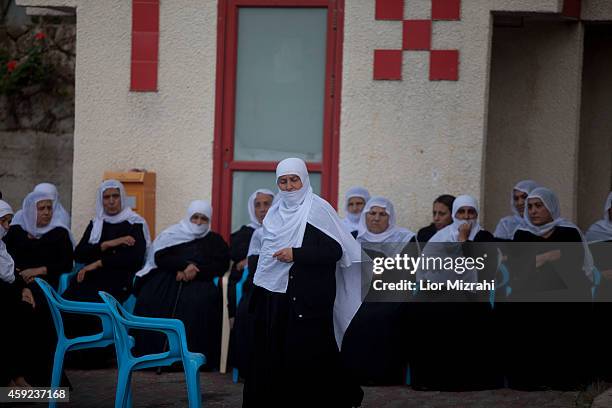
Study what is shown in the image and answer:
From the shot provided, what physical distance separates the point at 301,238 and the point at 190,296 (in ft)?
7.45

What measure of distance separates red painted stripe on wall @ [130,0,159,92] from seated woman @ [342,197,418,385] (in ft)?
7.08

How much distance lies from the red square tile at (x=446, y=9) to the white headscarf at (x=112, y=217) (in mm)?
2729

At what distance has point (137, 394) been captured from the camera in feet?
22.9

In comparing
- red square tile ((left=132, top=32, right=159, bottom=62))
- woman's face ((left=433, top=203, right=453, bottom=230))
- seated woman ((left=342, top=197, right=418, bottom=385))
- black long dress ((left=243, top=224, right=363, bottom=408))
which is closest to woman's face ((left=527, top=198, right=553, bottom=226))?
woman's face ((left=433, top=203, right=453, bottom=230))

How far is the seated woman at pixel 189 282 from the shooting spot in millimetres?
8047

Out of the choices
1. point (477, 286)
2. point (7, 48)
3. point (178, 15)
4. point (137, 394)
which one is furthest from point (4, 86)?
point (477, 286)

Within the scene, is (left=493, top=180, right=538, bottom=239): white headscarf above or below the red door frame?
below

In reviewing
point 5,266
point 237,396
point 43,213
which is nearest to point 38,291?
point 5,266

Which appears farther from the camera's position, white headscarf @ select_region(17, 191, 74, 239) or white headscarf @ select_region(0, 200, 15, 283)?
white headscarf @ select_region(17, 191, 74, 239)

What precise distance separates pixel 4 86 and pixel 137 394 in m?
5.00

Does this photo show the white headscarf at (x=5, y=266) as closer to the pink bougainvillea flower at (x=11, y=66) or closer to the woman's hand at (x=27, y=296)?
the woman's hand at (x=27, y=296)

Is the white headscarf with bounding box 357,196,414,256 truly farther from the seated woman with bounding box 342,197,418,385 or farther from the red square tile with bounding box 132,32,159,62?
the red square tile with bounding box 132,32,159,62

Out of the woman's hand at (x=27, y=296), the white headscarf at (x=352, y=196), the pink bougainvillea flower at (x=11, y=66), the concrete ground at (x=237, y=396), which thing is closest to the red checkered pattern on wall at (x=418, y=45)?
the white headscarf at (x=352, y=196)

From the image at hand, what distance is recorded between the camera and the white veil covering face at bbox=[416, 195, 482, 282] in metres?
7.55
